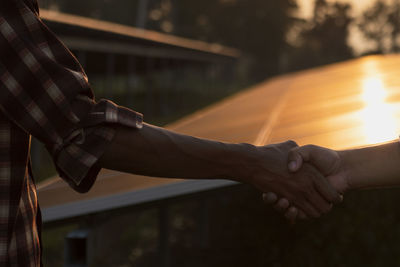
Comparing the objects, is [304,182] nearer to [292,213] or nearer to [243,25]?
[292,213]

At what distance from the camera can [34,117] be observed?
4.39 ft

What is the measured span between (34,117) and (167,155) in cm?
46

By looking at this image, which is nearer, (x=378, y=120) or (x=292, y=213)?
(x=292, y=213)

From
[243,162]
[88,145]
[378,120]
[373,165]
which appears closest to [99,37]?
[378,120]

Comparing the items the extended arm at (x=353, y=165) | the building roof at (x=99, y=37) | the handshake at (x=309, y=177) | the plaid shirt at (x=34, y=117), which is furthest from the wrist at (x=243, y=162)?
the building roof at (x=99, y=37)

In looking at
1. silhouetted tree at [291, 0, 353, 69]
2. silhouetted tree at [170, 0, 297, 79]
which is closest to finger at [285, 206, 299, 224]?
silhouetted tree at [170, 0, 297, 79]

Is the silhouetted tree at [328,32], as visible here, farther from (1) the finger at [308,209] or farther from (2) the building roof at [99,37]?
(1) the finger at [308,209]

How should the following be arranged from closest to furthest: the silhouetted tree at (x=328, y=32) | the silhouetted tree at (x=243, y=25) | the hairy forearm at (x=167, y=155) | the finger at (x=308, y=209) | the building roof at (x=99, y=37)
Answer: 1. the hairy forearm at (x=167, y=155)
2. the finger at (x=308, y=209)
3. the building roof at (x=99, y=37)
4. the silhouetted tree at (x=243, y=25)
5. the silhouetted tree at (x=328, y=32)

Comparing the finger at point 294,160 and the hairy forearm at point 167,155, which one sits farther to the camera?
the finger at point 294,160

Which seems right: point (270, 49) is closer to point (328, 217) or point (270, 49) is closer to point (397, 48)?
point (397, 48)

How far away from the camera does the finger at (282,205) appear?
93.3 inches

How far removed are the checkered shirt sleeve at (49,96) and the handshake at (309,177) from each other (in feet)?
3.33

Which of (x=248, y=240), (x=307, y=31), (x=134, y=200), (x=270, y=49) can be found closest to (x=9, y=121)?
(x=134, y=200)

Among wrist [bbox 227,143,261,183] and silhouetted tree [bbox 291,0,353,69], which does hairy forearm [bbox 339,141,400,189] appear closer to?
wrist [bbox 227,143,261,183]
